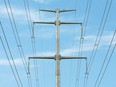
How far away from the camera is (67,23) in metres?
41.4

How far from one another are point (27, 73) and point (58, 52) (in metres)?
4.87

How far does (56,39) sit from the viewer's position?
40375mm

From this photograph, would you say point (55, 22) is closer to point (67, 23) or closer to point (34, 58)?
point (67, 23)

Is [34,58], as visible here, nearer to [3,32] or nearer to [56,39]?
[56,39]

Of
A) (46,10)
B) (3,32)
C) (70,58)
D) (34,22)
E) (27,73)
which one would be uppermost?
(46,10)

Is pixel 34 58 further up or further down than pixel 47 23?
further down

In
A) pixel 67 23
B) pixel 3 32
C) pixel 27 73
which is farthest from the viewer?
pixel 67 23

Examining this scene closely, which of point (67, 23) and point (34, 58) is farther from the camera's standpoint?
point (67, 23)

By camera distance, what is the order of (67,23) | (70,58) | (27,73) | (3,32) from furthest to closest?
(67,23)
(70,58)
(27,73)
(3,32)

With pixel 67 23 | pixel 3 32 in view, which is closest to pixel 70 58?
pixel 67 23

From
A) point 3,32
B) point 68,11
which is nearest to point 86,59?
point 68,11

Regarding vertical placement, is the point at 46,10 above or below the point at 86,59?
above

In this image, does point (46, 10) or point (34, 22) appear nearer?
point (34, 22)

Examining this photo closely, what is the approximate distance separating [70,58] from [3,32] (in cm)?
1583
